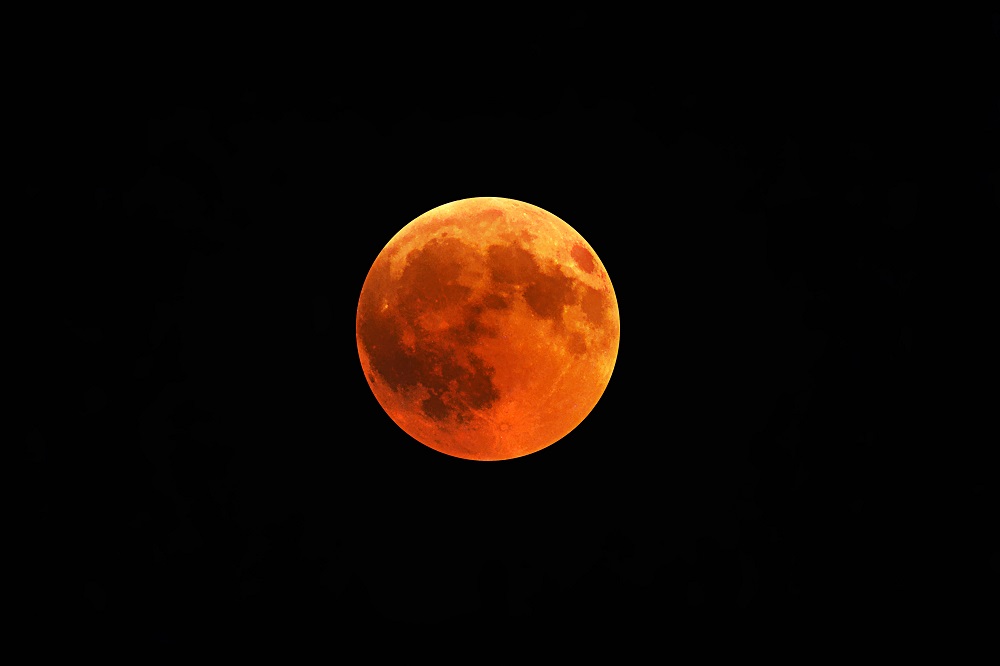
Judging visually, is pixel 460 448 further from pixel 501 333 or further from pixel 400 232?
pixel 400 232

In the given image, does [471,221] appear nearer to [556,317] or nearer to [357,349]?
[556,317]

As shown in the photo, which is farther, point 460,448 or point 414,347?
point 460,448

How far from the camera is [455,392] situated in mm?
4523

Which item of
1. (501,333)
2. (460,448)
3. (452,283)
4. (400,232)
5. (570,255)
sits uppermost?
(400,232)

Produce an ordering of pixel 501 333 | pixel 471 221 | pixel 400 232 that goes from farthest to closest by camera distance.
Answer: pixel 400 232 < pixel 471 221 < pixel 501 333

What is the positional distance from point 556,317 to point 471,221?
95 centimetres

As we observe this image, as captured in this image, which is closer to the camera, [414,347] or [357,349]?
[414,347]

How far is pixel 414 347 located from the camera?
4.56m

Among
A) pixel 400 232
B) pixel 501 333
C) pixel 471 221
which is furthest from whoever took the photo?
pixel 400 232

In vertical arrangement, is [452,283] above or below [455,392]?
above

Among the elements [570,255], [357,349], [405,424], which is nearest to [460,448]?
[405,424]

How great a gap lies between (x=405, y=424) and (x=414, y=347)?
74cm

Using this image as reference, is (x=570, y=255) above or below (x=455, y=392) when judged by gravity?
above

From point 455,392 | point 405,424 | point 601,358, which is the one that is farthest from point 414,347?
point 601,358
